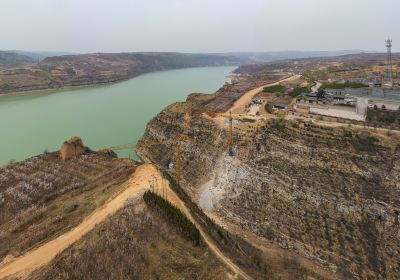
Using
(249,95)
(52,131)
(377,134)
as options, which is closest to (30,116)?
(52,131)

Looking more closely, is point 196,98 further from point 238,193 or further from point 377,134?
point 377,134

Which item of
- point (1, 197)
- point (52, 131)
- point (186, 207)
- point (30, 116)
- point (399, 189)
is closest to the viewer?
point (186, 207)

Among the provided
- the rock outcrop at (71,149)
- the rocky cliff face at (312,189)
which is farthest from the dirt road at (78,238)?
the rocky cliff face at (312,189)

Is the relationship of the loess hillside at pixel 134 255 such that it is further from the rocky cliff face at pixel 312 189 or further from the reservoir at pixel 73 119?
the reservoir at pixel 73 119

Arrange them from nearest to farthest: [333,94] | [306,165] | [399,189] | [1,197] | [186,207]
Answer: [186,207], [1,197], [399,189], [306,165], [333,94]

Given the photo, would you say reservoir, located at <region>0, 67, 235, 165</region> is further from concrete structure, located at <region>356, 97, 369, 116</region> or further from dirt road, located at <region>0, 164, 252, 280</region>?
concrete structure, located at <region>356, 97, 369, 116</region>

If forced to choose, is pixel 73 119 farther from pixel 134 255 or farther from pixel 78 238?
pixel 134 255
